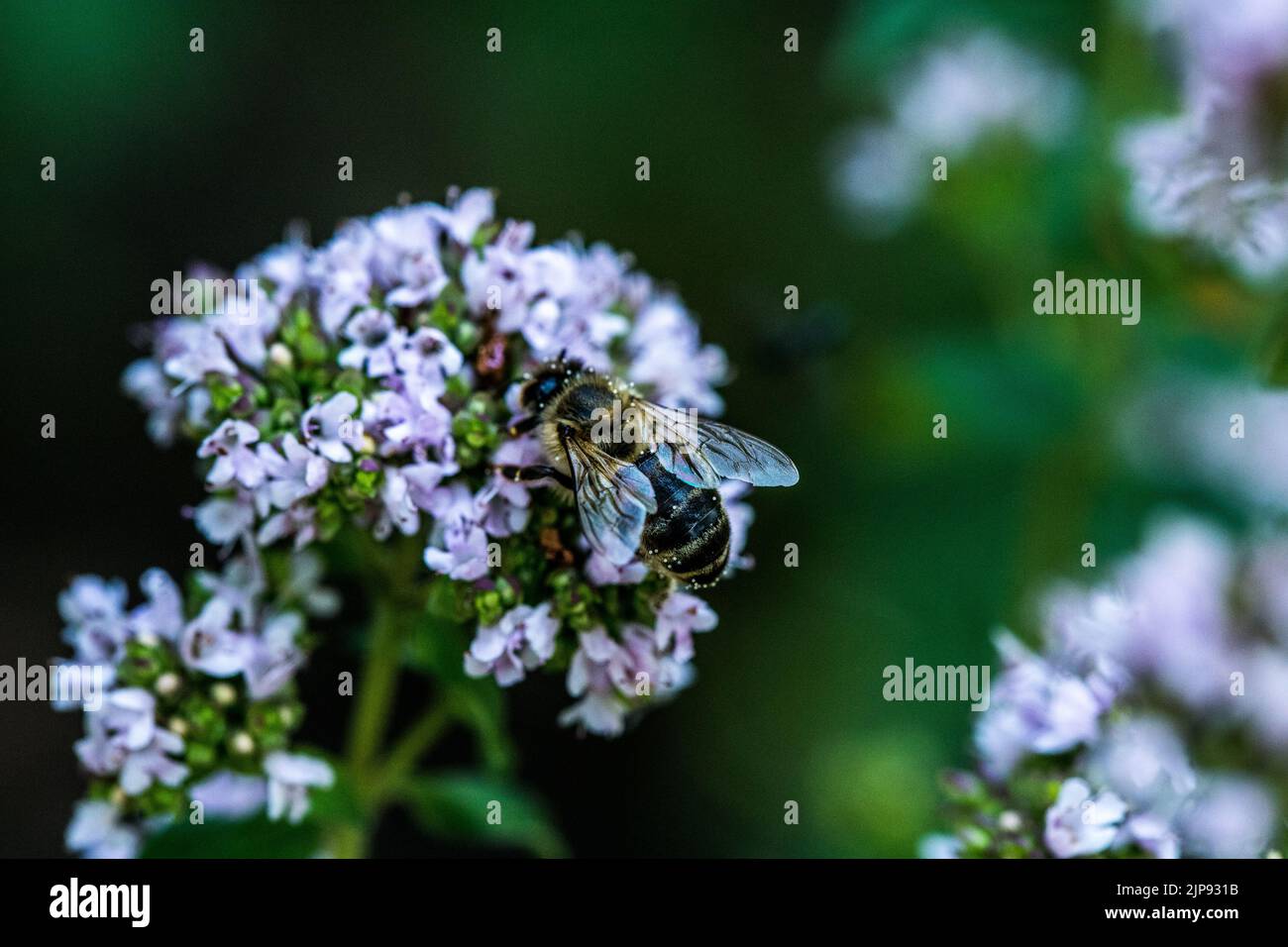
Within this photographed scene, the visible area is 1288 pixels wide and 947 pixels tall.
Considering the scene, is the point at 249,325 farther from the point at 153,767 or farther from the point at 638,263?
the point at 638,263

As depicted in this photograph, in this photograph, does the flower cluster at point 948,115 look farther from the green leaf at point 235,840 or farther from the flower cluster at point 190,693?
the green leaf at point 235,840

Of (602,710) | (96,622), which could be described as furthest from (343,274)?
(602,710)

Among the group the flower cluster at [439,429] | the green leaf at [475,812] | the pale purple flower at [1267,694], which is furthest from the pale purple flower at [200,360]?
the pale purple flower at [1267,694]

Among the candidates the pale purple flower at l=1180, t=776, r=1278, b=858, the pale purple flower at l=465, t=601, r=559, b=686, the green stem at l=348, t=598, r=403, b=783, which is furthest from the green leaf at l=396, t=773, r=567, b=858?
the pale purple flower at l=1180, t=776, r=1278, b=858

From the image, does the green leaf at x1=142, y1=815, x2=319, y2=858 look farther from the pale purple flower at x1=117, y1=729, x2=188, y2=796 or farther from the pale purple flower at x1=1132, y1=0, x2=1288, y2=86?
the pale purple flower at x1=1132, y1=0, x2=1288, y2=86

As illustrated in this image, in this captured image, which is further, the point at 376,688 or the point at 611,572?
the point at 376,688

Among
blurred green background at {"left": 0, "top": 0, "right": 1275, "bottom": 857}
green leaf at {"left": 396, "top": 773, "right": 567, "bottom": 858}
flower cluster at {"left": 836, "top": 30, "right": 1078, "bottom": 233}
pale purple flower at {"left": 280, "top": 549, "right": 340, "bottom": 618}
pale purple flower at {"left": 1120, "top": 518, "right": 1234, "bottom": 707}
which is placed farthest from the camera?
flower cluster at {"left": 836, "top": 30, "right": 1078, "bottom": 233}
